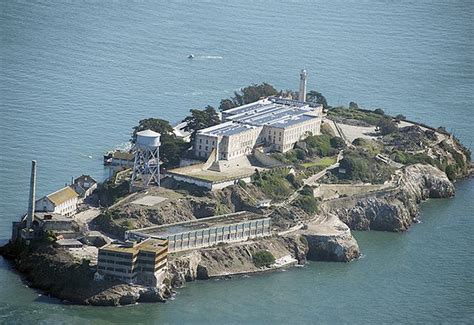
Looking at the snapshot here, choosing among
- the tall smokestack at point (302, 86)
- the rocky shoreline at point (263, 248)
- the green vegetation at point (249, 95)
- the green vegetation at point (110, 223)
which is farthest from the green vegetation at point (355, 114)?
the green vegetation at point (110, 223)

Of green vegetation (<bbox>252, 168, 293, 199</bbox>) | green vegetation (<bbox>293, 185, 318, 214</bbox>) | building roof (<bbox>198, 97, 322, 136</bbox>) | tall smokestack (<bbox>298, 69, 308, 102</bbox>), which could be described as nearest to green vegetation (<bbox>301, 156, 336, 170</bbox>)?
building roof (<bbox>198, 97, 322, 136</bbox>)

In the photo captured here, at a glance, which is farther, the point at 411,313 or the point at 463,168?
the point at 463,168

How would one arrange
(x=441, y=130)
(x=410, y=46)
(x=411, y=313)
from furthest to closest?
(x=410, y=46), (x=441, y=130), (x=411, y=313)

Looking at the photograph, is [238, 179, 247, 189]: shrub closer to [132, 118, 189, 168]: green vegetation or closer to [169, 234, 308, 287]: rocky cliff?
[132, 118, 189, 168]: green vegetation

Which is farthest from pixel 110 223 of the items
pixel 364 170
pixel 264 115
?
pixel 264 115

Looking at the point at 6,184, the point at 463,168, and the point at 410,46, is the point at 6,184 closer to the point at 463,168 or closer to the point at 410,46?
the point at 463,168

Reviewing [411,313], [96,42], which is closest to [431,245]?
[411,313]
